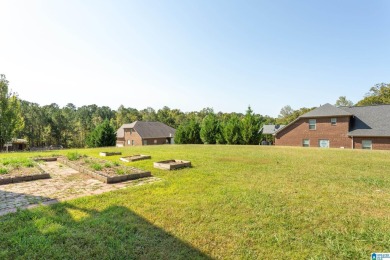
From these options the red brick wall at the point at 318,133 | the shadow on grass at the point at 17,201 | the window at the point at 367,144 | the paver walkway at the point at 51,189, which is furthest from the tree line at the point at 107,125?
the shadow on grass at the point at 17,201

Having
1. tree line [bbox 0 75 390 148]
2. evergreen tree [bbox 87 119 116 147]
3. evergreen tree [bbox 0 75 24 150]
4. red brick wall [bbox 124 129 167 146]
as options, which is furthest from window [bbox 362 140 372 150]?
evergreen tree [bbox 0 75 24 150]

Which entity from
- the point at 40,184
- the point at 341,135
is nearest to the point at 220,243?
the point at 40,184

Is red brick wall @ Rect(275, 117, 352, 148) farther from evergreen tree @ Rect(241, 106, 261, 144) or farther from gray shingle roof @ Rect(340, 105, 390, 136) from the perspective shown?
evergreen tree @ Rect(241, 106, 261, 144)

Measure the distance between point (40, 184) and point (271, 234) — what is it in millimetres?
6981

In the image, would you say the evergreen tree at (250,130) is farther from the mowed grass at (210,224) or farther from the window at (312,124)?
the mowed grass at (210,224)

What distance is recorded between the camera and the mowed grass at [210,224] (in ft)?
10.6

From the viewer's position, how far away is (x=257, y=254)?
3186 millimetres

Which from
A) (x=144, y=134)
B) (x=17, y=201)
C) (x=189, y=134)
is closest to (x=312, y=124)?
(x=189, y=134)

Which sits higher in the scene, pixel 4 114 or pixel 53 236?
pixel 4 114

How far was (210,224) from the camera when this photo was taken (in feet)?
13.3

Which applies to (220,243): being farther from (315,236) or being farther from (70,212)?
(70,212)

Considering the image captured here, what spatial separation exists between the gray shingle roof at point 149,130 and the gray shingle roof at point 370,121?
33161mm

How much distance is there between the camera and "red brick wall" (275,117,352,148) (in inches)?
949

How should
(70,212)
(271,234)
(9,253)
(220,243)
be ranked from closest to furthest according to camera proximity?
1. (9,253)
2. (220,243)
3. (271,234)
4. (70,212)
